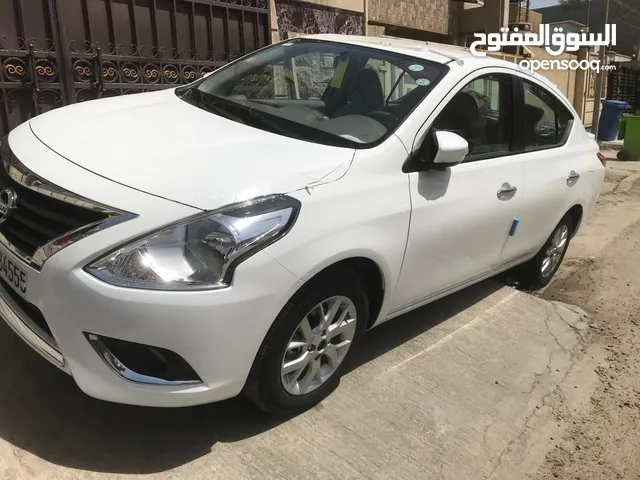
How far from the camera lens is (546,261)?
482 centimetres

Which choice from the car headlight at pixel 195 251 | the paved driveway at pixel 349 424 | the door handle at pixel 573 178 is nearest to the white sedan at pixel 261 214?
the car headlight at pixel 195 251

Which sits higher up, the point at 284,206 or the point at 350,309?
the point at 284,206

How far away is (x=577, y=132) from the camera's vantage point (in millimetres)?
4754

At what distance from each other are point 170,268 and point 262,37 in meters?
5.86

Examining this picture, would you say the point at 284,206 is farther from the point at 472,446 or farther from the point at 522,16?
the point at 522,16

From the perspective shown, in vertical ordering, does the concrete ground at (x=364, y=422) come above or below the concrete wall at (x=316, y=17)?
below

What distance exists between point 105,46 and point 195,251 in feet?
15.1

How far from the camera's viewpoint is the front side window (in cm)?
341

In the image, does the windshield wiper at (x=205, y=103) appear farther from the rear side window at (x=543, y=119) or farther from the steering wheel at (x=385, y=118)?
the rear side window at (x=543, y=119)

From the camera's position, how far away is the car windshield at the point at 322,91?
3.09m

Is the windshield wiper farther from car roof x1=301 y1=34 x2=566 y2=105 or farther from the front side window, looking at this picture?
the front side window

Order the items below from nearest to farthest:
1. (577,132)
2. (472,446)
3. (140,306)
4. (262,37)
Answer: (140,306), (472,446), (577,132), (262,37)

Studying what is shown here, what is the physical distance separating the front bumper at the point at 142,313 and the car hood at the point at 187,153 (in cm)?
10

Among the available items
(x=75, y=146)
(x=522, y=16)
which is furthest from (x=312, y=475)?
(x=522, y=16)
